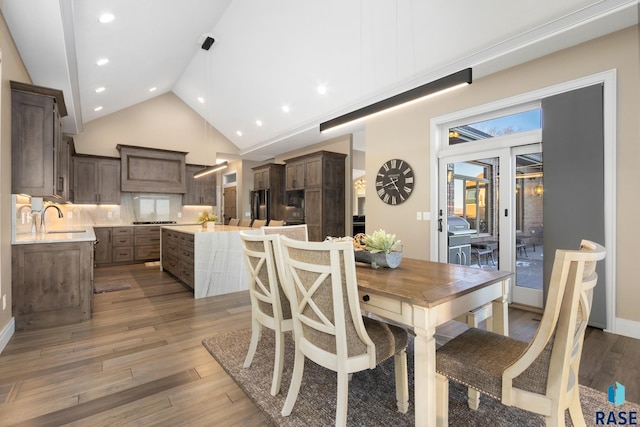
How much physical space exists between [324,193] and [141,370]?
4610 mm

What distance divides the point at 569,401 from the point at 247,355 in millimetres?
1880

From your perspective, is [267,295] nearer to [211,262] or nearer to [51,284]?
[211,262]

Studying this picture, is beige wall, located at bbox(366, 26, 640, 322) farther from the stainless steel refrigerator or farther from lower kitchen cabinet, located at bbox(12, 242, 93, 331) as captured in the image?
lower kitchen cabinet, located at bbox(12, 242, 93, 331)

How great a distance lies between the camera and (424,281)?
5.74ft

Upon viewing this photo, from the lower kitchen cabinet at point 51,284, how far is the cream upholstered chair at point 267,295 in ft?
7.16

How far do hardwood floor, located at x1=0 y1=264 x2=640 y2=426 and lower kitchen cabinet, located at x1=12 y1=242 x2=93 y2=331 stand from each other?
16 cm

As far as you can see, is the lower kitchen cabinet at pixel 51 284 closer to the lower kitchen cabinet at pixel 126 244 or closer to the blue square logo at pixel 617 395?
the lower kitchen cabinet at pixel 126 244

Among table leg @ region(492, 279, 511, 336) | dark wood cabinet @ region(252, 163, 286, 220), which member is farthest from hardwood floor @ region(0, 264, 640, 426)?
dark wood cabinet @ region(252, 163, 286, 220)

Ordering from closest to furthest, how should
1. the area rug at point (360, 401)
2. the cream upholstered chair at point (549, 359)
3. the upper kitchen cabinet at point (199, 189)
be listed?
1. the cream upholstered chair at point (549, 359)
2. the area rug at point (360, 401)
3. the upper kitchen cabinet at point (199, 189)

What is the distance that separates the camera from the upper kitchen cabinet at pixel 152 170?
6.77m

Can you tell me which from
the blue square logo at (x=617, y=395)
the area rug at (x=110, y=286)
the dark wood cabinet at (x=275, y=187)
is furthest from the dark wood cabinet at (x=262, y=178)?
the blue square logo at (x=617, y=395)

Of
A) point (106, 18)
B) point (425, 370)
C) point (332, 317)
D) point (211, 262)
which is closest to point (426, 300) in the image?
point (425, 370)

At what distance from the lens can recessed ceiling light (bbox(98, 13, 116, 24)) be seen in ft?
11.0

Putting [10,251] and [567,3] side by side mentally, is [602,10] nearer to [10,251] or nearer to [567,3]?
[567,3]
